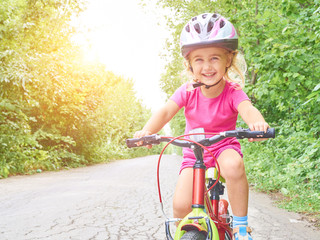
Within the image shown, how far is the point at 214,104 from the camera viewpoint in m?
2.79

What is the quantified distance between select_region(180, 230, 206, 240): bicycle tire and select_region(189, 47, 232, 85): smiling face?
114cm

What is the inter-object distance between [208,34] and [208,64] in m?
0.23

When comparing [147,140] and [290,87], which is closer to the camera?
[147,140]

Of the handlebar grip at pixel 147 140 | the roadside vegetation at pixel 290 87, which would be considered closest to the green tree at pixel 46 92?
the roadside vegetation at pixel 290 87

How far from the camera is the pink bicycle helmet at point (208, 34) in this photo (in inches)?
100

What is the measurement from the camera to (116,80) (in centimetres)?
2280

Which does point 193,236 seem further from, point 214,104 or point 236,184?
point 214,104

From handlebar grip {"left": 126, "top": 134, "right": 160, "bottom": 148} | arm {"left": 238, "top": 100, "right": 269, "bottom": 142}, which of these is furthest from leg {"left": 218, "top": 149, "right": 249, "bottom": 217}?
handlebar grip {"left": 126, "top": 134, "right": 160, "bottom": 148}

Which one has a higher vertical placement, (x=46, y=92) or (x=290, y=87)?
(x=46, y=92)

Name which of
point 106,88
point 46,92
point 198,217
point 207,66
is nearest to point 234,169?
point 198,217

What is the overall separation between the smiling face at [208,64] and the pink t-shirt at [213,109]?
16 centimetres

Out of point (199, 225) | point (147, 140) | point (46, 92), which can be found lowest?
point (199, 225)

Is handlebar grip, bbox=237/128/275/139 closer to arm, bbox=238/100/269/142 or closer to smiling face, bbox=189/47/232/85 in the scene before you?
arm, bbox=238/100/269/142

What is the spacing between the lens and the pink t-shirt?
2738mm
